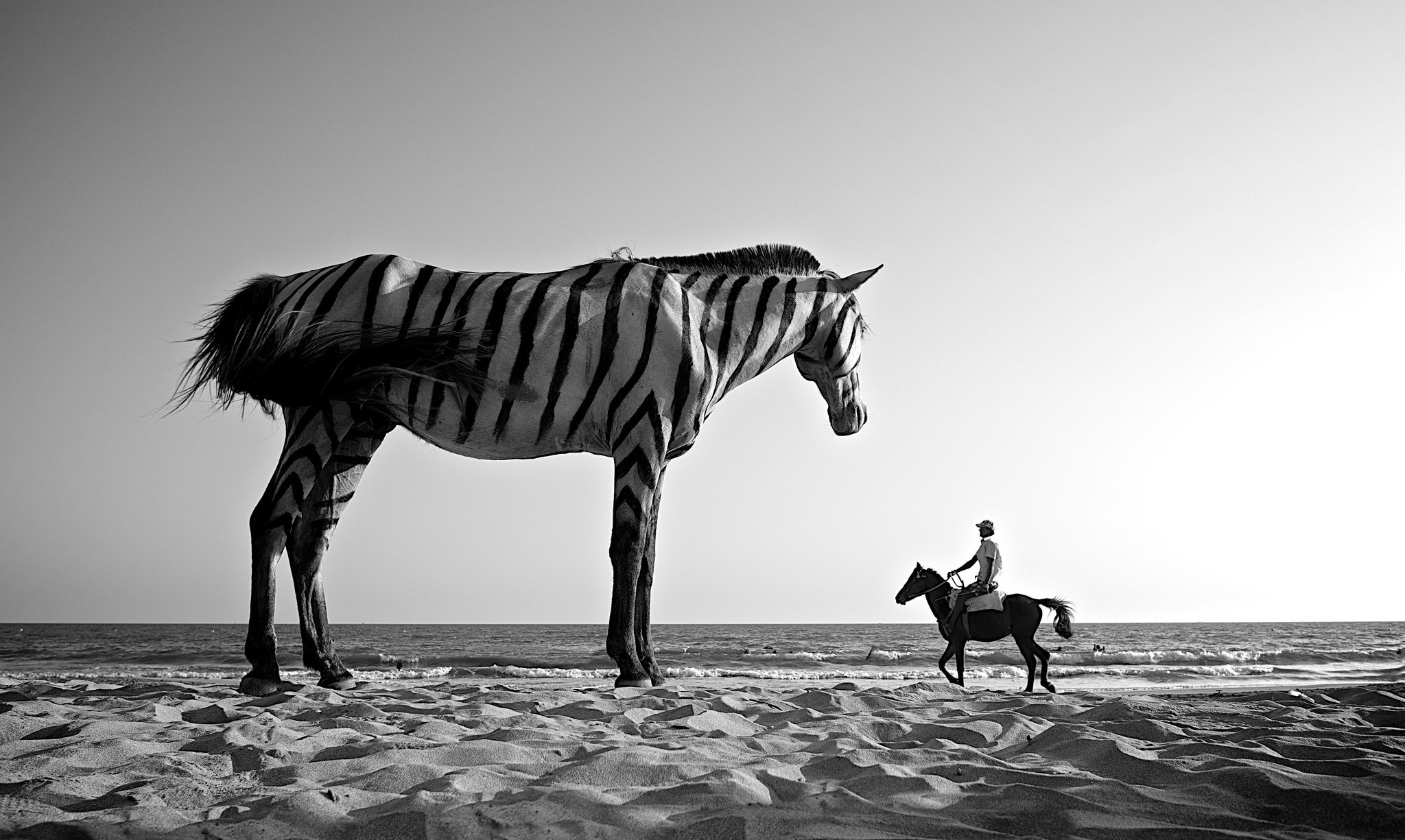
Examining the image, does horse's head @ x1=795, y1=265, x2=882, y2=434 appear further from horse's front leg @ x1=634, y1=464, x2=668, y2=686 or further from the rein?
the rein

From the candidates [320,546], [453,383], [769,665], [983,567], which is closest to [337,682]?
[320,546]

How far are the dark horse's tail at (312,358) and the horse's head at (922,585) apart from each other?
6099mm

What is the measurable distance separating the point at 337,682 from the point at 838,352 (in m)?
4.81

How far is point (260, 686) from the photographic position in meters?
5.62

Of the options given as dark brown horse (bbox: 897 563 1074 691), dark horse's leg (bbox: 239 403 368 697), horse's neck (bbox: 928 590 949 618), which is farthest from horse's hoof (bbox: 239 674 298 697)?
horse's neck (bbox: 928 590 949 618)

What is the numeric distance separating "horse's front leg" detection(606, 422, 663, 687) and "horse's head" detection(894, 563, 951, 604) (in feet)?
15.2

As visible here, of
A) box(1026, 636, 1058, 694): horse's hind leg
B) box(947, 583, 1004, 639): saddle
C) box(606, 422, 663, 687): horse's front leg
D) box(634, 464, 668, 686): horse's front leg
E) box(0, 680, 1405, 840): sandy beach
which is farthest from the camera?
box(947, 583, 1004, 639): saddle

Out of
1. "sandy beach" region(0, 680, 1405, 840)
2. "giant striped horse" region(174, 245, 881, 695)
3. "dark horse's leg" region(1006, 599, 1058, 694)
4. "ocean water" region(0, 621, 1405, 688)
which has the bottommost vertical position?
"ocean water" region(0, 621, 1405, 688)

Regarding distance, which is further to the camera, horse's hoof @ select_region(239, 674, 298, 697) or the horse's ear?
the horse's ear

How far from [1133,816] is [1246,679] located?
13666mm

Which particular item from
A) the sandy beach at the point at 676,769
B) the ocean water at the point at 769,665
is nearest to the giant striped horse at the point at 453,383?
the sandy beach at the point at 676,769

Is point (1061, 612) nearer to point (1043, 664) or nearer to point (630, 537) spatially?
point (1043, 664)

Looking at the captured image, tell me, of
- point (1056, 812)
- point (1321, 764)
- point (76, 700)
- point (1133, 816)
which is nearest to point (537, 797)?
point (1056, 812)

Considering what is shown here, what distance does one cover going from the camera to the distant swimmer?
918cm
